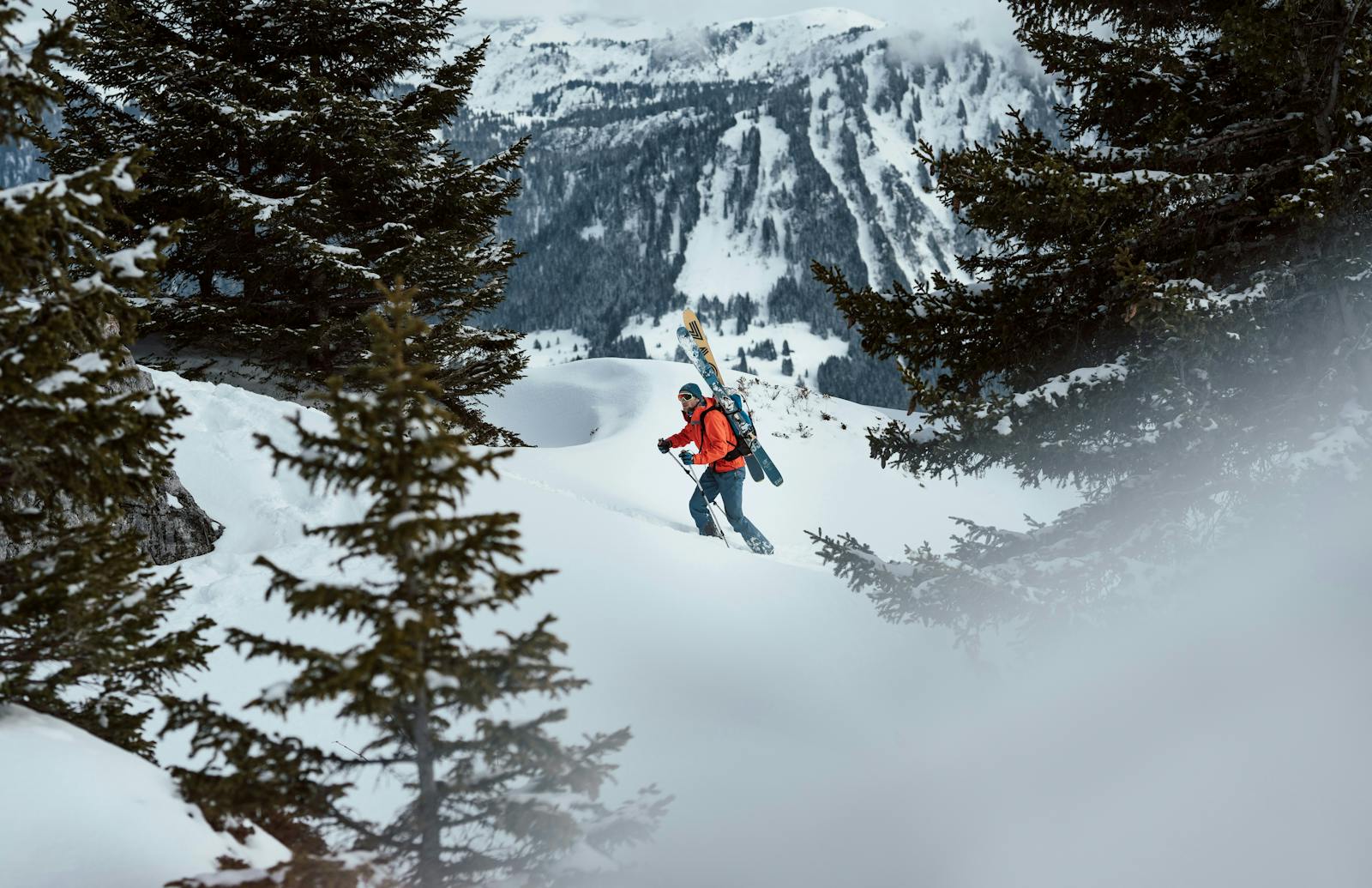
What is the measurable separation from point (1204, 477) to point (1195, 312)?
1.46m

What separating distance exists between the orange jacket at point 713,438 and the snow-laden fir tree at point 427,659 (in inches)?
292

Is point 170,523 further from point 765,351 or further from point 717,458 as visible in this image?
point 765,351

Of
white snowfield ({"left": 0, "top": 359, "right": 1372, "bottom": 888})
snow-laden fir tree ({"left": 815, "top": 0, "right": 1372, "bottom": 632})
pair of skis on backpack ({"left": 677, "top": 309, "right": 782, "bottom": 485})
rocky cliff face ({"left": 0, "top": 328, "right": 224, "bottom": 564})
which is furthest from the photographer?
pair of skis on backpack ({"left": 677, "top": 309, "right": 782, "bottom": 485})

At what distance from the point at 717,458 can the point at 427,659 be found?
7.76m

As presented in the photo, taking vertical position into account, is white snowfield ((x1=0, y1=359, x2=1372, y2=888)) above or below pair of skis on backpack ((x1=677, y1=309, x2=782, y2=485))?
below

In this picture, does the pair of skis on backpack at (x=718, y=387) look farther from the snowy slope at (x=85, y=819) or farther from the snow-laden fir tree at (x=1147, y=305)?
the snowy slope at (x=85, y=819)

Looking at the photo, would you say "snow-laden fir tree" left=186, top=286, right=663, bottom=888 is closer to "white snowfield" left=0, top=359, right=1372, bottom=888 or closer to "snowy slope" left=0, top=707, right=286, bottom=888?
"white snowfield" left=0, top=359, right=1372, bottom=888

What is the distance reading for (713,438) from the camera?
33.1 ft

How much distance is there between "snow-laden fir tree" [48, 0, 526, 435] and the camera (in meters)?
11.0

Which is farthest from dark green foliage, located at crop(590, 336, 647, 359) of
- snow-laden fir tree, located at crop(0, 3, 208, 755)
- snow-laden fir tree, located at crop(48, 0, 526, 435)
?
snow-laden fir tree, located at crop(0, 3, 208, 755)

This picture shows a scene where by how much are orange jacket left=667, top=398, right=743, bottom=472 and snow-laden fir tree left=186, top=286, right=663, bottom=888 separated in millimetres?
7409

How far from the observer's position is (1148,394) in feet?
20.0

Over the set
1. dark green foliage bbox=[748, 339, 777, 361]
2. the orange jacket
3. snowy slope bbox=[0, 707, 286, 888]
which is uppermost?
dark green foliage bbox=[748, 339, 777, 361]

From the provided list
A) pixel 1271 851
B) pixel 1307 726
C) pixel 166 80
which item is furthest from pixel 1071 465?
pixel 166 80
